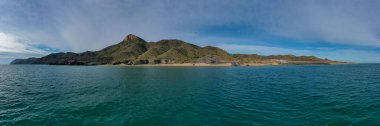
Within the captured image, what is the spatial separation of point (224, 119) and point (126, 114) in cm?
Result: 1086

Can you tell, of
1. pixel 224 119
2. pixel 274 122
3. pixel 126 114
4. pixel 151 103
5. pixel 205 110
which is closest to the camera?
pixel 274 122

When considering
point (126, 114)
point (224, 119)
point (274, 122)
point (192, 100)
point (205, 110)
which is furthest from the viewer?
point (192, 100)

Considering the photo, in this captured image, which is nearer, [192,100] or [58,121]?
[58,121]

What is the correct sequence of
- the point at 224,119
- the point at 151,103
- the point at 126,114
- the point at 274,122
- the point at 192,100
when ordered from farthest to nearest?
the point at 192,100, the point at 151,103, the point at 126,114, the point at 224,119, the point at 274,122

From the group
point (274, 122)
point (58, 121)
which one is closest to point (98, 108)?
point (58, 121)

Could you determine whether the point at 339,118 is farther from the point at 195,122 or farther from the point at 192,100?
the point at 192,100

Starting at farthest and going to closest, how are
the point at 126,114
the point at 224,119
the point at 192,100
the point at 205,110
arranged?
the point at 192,100, the point at 205,110, the point at 126,114, the point at 224,119

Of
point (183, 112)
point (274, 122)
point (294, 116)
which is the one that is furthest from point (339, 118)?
point (183, 112)

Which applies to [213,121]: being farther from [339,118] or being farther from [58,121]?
[58,121]

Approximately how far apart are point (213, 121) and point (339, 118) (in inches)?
506

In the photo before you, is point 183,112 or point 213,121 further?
point 183,112

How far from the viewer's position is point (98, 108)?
24859mm

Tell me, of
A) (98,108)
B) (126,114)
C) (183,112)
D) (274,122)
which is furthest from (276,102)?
(98,108)

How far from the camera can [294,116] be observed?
20.6 meters
